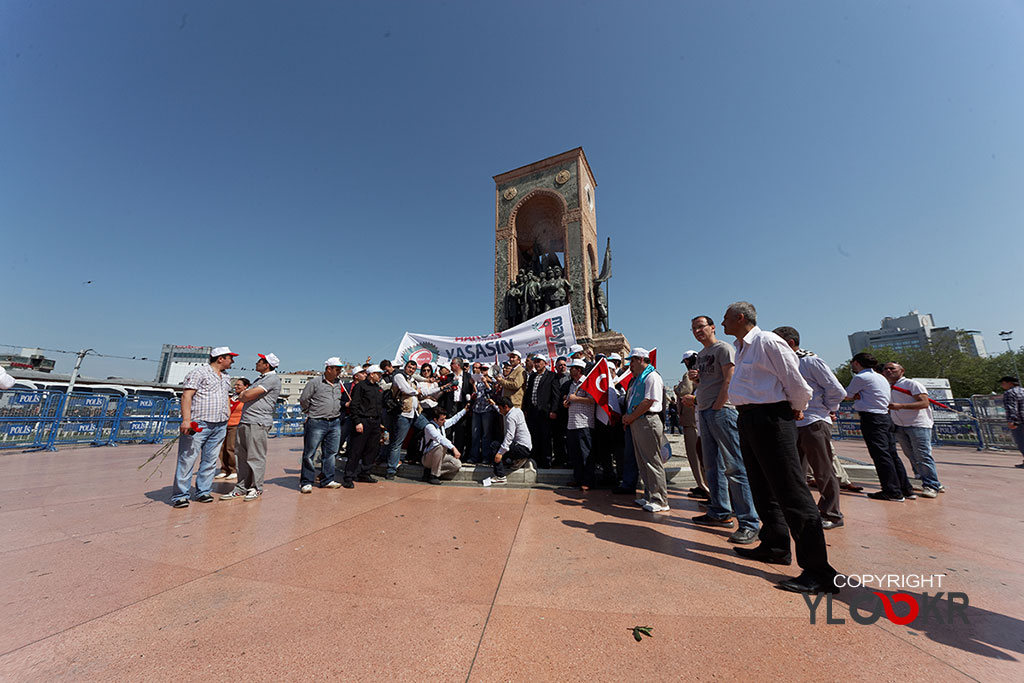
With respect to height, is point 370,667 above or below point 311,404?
below

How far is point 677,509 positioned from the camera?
368 cm

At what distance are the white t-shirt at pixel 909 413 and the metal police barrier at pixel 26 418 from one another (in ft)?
52.8

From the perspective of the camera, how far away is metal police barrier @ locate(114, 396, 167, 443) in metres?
10.4

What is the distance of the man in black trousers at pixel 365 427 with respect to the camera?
4.88 m

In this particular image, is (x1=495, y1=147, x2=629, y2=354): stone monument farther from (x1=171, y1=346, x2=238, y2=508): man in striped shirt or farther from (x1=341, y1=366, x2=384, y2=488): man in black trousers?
(x1=171, y1=346, x2=238, y2=508): man in striped shirt

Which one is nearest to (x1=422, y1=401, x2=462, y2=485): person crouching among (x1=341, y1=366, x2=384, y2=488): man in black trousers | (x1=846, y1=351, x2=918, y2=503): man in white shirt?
(x1=341, y1=366, x2=384, y2=488): man in black trousers

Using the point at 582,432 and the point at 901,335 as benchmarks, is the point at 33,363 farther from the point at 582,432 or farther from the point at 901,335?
the point at 901,335

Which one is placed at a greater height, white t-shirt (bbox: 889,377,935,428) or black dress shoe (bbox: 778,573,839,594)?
white t-shirt (bbox: 889,377,935,428)

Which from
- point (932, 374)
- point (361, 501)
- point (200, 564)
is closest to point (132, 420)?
point (361, 501)

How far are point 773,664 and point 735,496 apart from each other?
5.76ft

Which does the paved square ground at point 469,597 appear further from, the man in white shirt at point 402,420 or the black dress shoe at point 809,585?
the man in white shirt at point 402,420

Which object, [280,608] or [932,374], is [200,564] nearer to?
[280,608]

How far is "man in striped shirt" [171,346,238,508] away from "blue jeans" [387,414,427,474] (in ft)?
6.53

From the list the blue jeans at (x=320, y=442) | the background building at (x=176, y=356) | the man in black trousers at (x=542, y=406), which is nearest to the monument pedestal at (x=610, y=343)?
the man in black trousers at (x=542, y=406)
